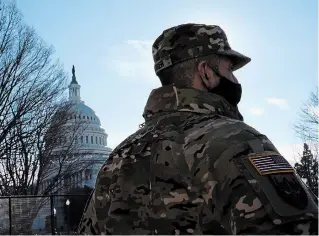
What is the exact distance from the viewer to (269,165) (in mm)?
1413

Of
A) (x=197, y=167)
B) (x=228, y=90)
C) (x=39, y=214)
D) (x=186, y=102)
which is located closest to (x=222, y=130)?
(x=197, y=167)

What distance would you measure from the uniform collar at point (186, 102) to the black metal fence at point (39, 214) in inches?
453

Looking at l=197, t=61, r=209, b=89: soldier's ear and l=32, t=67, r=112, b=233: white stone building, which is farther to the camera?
l=32, t=67, r=112, b=233: white stone building

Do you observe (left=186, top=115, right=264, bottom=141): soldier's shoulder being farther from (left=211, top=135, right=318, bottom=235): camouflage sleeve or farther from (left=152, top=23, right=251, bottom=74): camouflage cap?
(left=152, top=23, right=251, bottom=74): camouflage cap

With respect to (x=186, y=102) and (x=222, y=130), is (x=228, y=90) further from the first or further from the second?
(x=222, y=130)

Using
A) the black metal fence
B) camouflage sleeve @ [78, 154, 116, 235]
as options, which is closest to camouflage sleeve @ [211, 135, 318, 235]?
camouflage sleeve @ [78, 154, 116, 235]

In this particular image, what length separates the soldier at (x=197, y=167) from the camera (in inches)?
54.2

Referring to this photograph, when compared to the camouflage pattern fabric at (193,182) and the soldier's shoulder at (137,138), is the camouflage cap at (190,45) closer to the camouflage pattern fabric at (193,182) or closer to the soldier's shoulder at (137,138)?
the camouflage pattern fabric at (193,182)

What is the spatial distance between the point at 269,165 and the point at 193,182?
25 centimetres

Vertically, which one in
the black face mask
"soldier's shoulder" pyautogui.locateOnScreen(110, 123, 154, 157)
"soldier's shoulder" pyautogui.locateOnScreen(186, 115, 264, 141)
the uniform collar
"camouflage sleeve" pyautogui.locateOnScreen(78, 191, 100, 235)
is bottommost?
"camouflage sleeve" pyautogui.locateOnScreen(78, 191, 100, 235)

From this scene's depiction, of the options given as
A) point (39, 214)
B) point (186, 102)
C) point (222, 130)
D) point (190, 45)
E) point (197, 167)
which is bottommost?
point (197, 167)

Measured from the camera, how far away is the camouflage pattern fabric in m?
1.37

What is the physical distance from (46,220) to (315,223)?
14.5m

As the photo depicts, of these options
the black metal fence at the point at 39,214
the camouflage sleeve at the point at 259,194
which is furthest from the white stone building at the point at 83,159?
the camouflage sleeve at the point at 259,194
